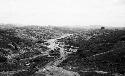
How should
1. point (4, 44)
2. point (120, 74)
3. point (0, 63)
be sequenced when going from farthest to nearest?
point (4, 44) → point (0, 63) → point (120, 74)

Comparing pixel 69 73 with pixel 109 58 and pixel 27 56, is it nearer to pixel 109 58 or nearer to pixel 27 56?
pixel 109 58

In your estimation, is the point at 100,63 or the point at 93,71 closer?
the point at 93,71

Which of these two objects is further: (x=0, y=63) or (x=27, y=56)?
(x=27, y=56)

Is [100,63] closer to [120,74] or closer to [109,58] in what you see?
[109,58]

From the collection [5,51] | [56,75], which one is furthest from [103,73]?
[5,51]

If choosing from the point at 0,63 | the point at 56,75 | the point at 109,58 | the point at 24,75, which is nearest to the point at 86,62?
the point at 109,58

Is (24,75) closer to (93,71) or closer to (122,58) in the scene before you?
(93,71)

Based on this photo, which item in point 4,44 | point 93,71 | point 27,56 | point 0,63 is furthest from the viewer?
point 4,44

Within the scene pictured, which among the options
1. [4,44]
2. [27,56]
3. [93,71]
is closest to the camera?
[93,71]

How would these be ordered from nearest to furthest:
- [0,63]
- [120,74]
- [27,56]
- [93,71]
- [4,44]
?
[120,74]
[93,71]
[0,63]
[27,56]
[4,44]
